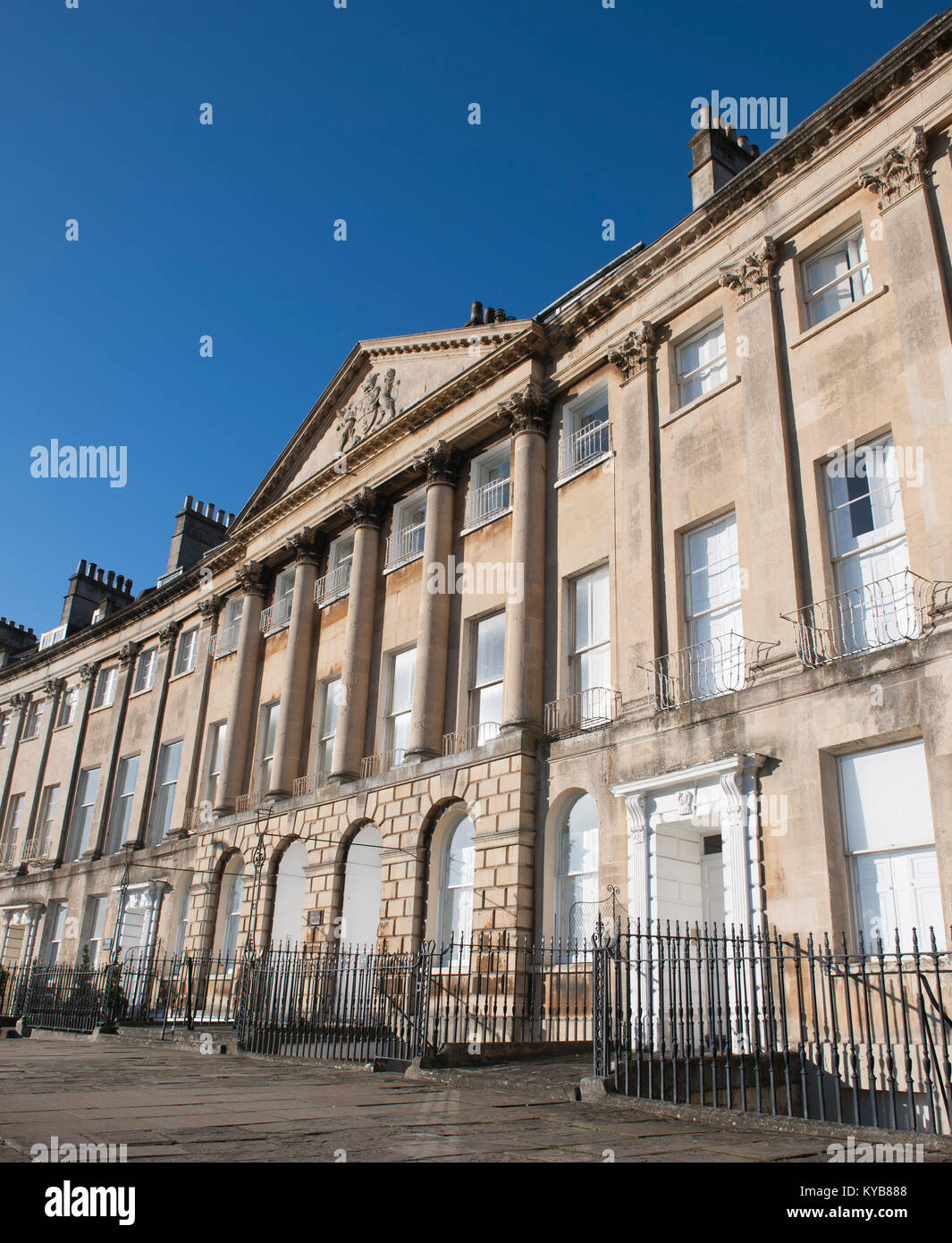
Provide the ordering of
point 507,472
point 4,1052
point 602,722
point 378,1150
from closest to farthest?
point 378,1150
point 4,1052
point 602,722
point 507,472

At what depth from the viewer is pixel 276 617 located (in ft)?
85.8

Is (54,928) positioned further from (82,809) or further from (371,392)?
(371,392)

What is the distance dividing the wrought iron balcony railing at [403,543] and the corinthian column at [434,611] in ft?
4.46

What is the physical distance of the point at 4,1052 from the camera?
48.3ft

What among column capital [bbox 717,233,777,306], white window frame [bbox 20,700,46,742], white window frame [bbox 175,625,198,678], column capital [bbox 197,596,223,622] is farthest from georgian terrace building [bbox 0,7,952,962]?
white window frame [bbox 20,700,46,742]

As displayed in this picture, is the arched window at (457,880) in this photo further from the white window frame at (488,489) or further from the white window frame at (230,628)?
the white window frame at (230,628)

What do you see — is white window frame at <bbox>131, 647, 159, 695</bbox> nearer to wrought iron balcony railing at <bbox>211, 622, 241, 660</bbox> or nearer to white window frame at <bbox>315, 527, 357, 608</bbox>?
wrought iron balcony railing at <bbox>211, 622, 241, 660</bbox>

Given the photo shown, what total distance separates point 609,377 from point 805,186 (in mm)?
4678

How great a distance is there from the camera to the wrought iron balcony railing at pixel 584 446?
18.6 metres

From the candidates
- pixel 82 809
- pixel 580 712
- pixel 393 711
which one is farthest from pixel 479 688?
pixel 82 809

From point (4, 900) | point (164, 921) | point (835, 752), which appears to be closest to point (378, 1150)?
point (835, 752)

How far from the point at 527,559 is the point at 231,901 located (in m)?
12.6

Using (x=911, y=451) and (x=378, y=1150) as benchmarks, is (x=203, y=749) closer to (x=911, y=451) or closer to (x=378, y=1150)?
(x=911, y=451)

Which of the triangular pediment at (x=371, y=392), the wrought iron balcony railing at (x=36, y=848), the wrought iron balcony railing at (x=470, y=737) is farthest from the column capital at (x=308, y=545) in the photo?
the wrought iron balcony railing at (x=36, y=848)
